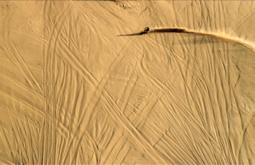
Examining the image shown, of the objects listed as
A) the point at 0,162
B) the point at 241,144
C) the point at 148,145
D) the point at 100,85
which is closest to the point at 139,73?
the point at 100,85

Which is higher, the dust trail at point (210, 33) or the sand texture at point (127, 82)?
the dust trail at point (210, 33)

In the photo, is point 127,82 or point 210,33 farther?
point 210,33

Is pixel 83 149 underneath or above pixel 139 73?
underneath

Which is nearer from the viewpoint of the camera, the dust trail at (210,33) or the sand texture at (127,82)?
the sand texture at (127,82)

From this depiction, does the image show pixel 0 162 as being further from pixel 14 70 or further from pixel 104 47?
pixel 104 47

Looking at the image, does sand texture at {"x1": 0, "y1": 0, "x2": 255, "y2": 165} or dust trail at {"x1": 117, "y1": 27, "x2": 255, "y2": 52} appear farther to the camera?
dust trail at {"x1": 117, "y1": 27, "x2": 255, "y2": 52}

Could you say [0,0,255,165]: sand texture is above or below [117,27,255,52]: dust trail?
below

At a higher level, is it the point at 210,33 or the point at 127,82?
the point at 210,33

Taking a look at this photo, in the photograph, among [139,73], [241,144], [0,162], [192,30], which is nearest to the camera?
[0,162]
